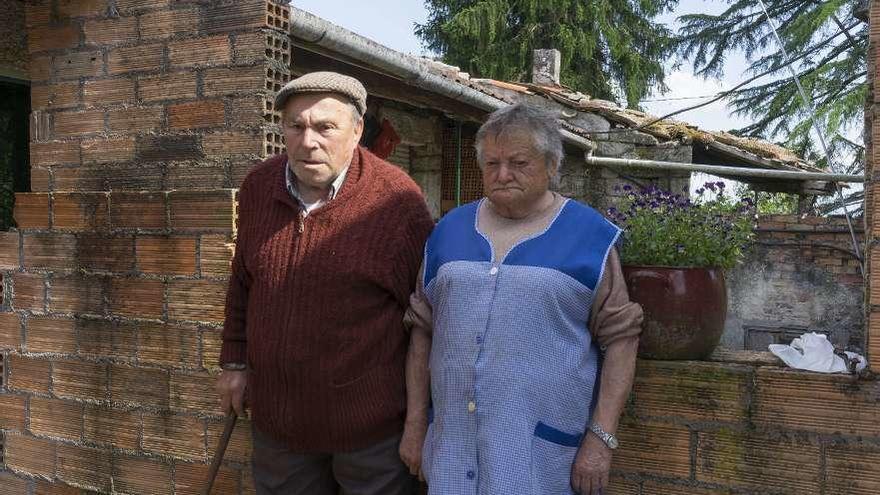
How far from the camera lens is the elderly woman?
2.05m

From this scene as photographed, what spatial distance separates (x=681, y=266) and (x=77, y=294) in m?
2.66

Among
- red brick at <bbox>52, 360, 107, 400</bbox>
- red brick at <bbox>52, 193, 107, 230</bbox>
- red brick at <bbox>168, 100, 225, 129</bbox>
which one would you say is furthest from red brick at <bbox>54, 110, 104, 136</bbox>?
red brick at <bbox>52, 360, 107, 400</bbox>

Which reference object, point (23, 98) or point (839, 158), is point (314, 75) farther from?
point (839, 158)

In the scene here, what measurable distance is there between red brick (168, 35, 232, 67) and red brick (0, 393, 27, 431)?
179cm

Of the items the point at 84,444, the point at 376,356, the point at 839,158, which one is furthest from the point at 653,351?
the point at 839,158

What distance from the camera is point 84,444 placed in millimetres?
3570

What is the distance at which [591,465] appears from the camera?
2.10 metres

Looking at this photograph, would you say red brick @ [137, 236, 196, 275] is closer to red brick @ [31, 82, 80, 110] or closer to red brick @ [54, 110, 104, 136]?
red brick @ [54, 110, 104, 136]

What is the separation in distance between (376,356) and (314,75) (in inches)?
34.5

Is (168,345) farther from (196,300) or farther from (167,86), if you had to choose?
(167,86)

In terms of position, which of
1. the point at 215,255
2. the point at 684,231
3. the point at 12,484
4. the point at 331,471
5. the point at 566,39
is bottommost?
the point at 12,484

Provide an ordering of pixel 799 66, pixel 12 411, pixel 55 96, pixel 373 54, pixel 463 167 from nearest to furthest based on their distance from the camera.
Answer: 1. pixel 55 96
2. pixel 12 411
3. pixel 373 54
4. pixel 463 167
5. pixel 799 66

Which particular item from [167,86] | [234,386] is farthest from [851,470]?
[167,86]

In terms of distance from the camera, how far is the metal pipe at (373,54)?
3.49m
